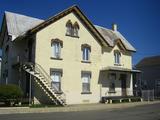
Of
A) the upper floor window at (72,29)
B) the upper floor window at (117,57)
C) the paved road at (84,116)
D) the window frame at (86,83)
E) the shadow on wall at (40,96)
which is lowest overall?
the paved road at (84,116)

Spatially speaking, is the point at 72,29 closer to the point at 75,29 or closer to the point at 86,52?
the point at 75,29

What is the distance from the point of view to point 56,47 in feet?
98.0

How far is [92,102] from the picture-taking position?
32.4 meters

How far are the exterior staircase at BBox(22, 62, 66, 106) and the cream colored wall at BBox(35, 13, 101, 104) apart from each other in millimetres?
545

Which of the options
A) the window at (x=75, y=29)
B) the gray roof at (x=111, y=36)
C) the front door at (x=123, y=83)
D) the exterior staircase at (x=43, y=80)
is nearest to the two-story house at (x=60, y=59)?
the exterior staircase at (x=43, y=80)

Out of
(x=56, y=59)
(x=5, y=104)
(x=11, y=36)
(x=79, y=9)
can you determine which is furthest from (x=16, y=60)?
(x=79, y=9)

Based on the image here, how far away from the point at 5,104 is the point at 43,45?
6901 mm

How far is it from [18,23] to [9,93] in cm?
1119

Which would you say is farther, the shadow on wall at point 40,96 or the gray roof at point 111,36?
the gray roof at point 111,36

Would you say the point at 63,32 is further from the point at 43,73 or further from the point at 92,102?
the point at 92,102

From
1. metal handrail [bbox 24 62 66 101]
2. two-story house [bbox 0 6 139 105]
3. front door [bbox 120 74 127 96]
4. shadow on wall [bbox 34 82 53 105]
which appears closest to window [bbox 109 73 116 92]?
two-story house [bbox 0 6 139 105]

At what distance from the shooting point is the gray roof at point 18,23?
3139cm

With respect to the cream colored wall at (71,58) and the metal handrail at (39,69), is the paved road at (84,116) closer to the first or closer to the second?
the metal handrail at (39,69)

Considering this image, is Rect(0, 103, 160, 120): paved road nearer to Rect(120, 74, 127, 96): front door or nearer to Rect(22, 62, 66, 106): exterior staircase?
Rect(22, 62, 66, 106): exterior staircase
